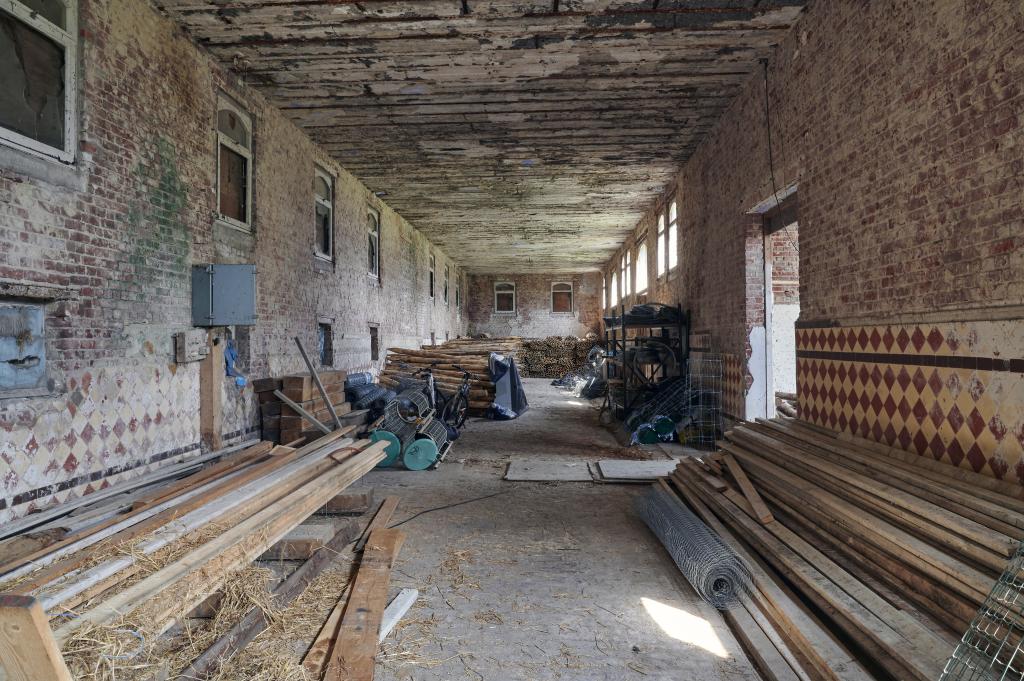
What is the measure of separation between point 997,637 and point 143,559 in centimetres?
353

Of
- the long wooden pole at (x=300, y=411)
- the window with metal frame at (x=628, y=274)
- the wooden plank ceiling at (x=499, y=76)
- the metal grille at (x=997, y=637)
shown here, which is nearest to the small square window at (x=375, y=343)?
the wooden plank ceiling at (x=499, y=76)

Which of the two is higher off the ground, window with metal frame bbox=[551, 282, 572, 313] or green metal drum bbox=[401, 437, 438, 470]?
window with metal frame bbox=[551, 282, 572, 313]

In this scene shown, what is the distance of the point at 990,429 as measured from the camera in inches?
129

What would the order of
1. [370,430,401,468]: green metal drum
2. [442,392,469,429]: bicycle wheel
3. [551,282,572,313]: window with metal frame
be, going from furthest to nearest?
[551,282,572,313]: window with metal frame
[442,392,469,429]: bicycle wheel
[370,430,401,468]: green metal drum

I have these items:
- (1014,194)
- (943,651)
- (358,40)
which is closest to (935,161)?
(1014,194)

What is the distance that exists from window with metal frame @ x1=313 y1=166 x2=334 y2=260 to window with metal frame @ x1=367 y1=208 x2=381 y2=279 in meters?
2.35

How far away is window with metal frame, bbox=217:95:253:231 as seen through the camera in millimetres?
6473

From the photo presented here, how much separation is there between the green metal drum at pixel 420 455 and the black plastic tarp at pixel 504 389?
4490mm

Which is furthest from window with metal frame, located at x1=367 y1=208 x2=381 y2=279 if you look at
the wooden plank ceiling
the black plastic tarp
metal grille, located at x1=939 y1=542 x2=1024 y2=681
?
metal grille, located at x1=939 y1=542 x2=1024 y2=681

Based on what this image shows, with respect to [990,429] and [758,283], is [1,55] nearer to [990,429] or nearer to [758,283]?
[990,429]

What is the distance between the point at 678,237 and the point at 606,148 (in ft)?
8.08

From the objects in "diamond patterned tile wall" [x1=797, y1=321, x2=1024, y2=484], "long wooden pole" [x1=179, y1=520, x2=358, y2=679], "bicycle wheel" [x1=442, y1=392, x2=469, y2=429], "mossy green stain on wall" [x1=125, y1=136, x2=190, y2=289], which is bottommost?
"long wooden pole" [x1=179, y1=520, x2=358, y2=679]

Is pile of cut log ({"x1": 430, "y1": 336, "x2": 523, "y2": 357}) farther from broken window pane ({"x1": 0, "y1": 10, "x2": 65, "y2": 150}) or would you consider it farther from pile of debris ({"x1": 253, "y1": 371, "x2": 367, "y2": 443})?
broken window pane ({"x1": 0, "y1": 10, "x2": 65, "y2": 150})

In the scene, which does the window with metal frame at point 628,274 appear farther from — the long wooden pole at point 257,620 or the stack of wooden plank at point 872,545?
the long wooden pole at point 257,620
